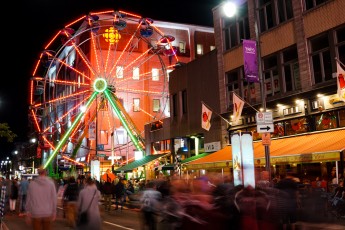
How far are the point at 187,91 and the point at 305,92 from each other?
1271 centimetres

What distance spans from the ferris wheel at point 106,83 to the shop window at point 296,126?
16948 mm

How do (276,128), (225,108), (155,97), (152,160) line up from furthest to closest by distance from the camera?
(155,97) → (152,160) → (225,108) → (276,128)

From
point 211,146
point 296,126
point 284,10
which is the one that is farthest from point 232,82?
point 296,126

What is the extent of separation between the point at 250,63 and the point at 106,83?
20.7m

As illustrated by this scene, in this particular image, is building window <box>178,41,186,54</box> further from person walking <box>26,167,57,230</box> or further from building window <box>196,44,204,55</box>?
person walking <box>26,167,57,230</box>

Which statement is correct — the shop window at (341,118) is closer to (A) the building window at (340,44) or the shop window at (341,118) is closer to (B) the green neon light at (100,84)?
(A) the building window at (340,44)

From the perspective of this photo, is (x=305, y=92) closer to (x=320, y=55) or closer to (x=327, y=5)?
(x=320, y=55)

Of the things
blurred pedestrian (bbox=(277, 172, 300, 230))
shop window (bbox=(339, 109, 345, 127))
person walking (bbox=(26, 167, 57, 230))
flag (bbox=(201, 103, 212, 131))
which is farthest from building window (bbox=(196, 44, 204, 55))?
person walking (bbox=(26, 167, 57, 230))

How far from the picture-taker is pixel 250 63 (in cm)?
1978

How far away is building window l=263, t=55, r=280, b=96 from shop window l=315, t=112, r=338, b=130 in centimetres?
349

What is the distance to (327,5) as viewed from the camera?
67.9 ft

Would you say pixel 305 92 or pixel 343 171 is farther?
pixel 305 92

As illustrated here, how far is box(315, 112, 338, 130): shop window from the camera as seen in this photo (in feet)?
65.9

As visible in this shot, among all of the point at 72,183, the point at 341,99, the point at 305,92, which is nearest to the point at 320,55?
the point at 305,92
